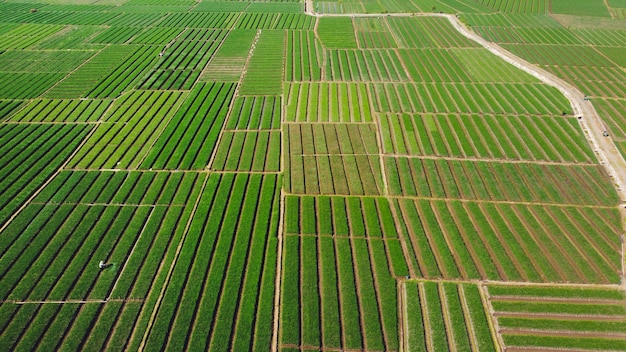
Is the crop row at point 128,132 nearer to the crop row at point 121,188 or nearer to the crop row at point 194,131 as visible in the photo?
the crop row at point 194,131

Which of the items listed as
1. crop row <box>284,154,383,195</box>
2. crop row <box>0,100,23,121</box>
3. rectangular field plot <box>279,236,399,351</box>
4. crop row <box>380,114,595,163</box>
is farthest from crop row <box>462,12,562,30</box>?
crop row <box>0,100,23,121</box>

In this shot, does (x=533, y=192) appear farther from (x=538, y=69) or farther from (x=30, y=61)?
(x=30, y=61)

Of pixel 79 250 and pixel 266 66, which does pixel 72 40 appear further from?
pixel 79 250

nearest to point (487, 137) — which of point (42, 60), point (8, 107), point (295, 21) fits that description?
point (295, 21)

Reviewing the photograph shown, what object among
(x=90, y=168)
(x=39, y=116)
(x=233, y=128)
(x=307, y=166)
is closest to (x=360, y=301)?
(x=307, y=166)

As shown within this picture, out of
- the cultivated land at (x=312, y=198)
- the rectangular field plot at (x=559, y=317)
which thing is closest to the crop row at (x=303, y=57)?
the cultivated land at (x=312, y=198)

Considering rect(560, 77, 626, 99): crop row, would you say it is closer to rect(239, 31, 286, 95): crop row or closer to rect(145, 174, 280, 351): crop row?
rect(239, 31, 286, 95): crop row
